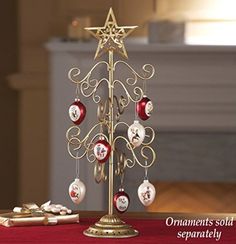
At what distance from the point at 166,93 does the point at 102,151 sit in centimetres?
286

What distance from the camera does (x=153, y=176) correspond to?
18.1 feet

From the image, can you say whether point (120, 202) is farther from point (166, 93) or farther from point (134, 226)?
point (166, 93)

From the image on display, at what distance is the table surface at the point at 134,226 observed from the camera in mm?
2553

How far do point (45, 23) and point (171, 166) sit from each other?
111cm

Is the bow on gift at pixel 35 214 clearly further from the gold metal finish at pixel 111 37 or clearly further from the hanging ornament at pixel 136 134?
the gold metal finish at pixel 111 37

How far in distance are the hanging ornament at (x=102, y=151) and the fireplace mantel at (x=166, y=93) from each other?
2.78 metres

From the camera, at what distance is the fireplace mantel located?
5336 millimetres

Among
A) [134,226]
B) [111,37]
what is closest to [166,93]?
[134,226]

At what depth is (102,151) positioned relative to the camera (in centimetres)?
255

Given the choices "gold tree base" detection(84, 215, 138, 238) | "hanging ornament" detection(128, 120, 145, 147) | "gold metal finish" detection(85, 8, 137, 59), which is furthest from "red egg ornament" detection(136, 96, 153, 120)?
"gold tree base" detection(84, 215, 138, 238)

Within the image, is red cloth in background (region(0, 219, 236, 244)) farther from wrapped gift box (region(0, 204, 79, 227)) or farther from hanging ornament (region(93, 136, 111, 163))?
hanging ornament (region(93, 136, 111, 163))

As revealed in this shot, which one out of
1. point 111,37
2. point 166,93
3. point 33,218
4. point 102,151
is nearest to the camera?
point 102,151

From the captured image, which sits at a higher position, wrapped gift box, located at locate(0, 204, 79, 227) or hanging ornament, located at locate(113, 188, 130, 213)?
hanging ornament, located at locate(113, 188, 130, 213)

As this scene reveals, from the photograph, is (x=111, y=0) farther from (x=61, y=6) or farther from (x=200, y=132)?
(x=200, y=132)
